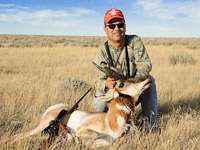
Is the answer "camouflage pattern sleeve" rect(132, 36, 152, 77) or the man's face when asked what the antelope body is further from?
the man's face

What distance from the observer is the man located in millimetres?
3736

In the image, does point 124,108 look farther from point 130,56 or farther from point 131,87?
point 130,56

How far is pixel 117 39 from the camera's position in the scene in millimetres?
3758

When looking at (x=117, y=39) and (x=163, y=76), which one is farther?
(x=163, y=76)

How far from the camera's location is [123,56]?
13.1ft

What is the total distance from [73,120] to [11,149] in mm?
1019

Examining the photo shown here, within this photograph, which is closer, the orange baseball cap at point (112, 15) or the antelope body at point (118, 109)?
the antelope body at point (118, 109)

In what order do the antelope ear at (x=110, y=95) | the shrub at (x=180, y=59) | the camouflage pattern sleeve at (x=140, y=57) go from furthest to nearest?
the shrub at (x=180, y=59), the camouflage pattern sleeve at (x=140, y=57), the antelope ear at (x=110, y=95)

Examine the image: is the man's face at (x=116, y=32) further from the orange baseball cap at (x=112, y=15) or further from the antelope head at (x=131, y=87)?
the antelope head at (x=131, y=87)

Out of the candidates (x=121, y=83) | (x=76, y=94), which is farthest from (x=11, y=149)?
(x=76, y=94)

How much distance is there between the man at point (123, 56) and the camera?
3736 millimetres

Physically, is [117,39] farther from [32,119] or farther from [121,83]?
[32,119]

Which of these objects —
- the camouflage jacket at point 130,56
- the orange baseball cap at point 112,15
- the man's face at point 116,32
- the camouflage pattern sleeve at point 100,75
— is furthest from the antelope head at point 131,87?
the orange baseball cap at point 112,15

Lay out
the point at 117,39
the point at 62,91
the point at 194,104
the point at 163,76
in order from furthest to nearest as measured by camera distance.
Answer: the point at 163,76
the point at 62,91
the point at 194,104
the point at 117,39
